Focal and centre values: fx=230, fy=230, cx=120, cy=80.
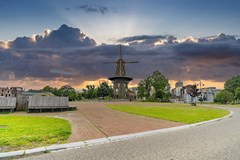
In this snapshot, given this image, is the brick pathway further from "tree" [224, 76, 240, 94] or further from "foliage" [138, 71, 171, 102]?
"tree" [224, 76, 240, 94]

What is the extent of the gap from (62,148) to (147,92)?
97.7 m

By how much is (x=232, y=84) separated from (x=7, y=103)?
119 m

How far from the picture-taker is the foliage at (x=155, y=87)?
324 feet

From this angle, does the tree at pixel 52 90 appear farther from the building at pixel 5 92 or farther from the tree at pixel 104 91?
the building at pixel 5 92

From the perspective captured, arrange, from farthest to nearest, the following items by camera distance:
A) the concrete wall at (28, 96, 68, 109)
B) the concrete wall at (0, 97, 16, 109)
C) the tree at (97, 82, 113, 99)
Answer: the tree at (97, 82, 113, 99) → the concrete wall at (28, 96, 68, 109) → the concrete wall at (0, 97, 16, 109)

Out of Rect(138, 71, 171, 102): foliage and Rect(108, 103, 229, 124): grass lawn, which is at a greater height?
Rect(138, 71, 171, 102): foliage

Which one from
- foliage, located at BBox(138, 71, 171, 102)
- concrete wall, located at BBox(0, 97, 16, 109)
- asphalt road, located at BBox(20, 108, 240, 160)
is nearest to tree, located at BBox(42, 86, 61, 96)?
foliage, located at BBox(138, 71, 171, 102)

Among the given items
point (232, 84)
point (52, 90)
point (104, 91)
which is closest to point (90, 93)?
point (104, 91)

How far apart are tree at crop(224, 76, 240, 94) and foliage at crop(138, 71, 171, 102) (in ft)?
127

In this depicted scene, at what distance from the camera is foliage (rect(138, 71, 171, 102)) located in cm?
9875

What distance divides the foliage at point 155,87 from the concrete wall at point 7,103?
3024 inches

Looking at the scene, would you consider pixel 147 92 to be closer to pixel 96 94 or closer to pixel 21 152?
pixel 96 94

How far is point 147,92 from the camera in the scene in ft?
344

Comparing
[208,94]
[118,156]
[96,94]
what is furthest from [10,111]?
[208,94]
